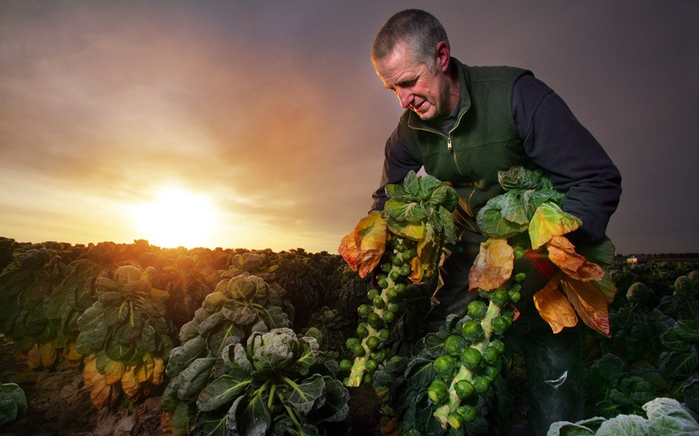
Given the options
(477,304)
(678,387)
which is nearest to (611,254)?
(477,304)

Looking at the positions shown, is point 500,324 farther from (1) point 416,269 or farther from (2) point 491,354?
(1) point 416,269

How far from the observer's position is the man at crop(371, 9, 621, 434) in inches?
73.6

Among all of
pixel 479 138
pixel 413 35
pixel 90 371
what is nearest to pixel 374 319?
pixel 479 138

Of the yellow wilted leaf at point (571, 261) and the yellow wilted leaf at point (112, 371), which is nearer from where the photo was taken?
the yellow wilted leaf at point (571, 261)

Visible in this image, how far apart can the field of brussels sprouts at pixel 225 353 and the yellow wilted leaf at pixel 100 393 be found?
12 millimetres

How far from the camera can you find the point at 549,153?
2008mm

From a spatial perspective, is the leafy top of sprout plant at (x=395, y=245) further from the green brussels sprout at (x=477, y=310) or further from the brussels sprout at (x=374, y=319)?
the green brussels sprout at (x=477, y=310)

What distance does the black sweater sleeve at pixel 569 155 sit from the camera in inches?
67.3

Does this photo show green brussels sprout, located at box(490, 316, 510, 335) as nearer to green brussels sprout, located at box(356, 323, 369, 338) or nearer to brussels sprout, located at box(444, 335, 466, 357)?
brussels sprout, located at box(444, 335, 466, 357)

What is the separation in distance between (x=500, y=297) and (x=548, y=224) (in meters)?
0.36

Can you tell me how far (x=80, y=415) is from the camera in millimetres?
4312

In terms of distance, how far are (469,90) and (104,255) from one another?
690 centimetres

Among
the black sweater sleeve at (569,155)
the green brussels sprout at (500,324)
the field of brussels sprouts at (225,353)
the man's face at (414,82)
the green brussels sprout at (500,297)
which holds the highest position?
the man's face at (414,82)

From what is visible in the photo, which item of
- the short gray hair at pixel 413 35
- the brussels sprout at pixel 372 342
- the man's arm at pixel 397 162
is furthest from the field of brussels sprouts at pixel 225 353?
the short gray hair at pixel 413 35
